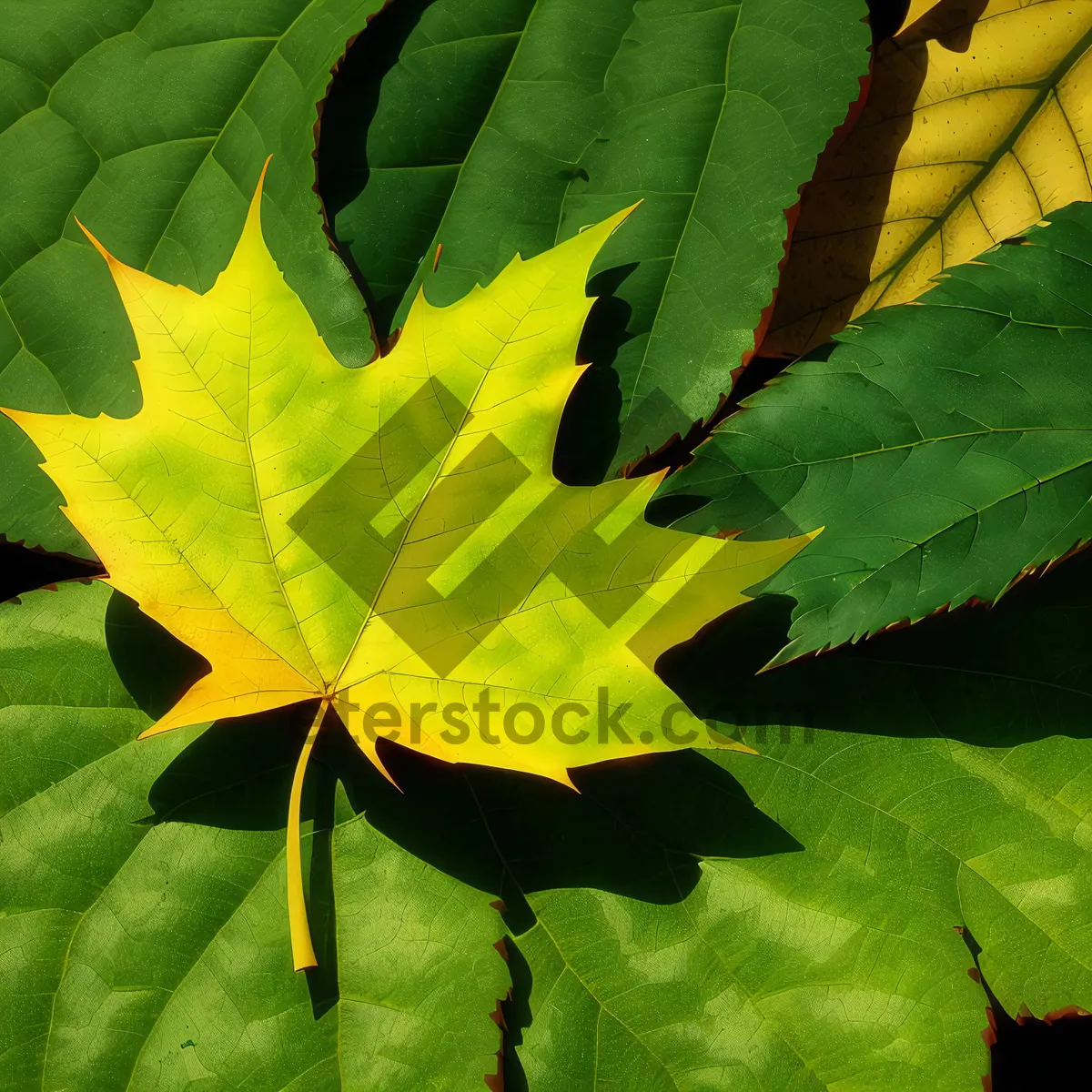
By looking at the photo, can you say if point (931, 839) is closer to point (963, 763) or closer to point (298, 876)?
point (963, 763)

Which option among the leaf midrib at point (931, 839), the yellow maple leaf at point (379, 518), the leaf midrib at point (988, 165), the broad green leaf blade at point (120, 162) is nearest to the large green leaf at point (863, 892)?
the leaf midrib at point (931, 839)

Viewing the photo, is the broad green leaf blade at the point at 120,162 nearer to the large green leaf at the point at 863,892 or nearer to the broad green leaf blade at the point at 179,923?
the broad green leaf blade at the point at 179,923

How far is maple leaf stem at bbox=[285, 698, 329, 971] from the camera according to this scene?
1.71 ft

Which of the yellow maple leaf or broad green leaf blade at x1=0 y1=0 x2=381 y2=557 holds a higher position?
broad green leaf blade at x1=0 y1=0 x2=381 y2=557

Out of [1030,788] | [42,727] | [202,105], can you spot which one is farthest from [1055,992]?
[202,105]

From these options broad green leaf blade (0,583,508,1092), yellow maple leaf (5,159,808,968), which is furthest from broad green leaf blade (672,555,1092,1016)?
broad green leaf blade (0,583,508,1092)

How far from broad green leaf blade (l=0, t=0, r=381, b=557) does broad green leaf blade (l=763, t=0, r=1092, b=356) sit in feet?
1.08

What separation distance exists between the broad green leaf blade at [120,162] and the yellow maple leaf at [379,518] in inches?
2.2

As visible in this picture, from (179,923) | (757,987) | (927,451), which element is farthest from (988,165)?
(179,923)

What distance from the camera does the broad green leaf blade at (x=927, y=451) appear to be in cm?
51

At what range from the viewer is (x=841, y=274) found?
0.61 metres

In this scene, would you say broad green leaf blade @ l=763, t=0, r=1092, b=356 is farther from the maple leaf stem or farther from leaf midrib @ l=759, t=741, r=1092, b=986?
the maple leaf stem

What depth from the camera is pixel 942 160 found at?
2.00ft

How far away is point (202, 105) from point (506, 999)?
59cm
